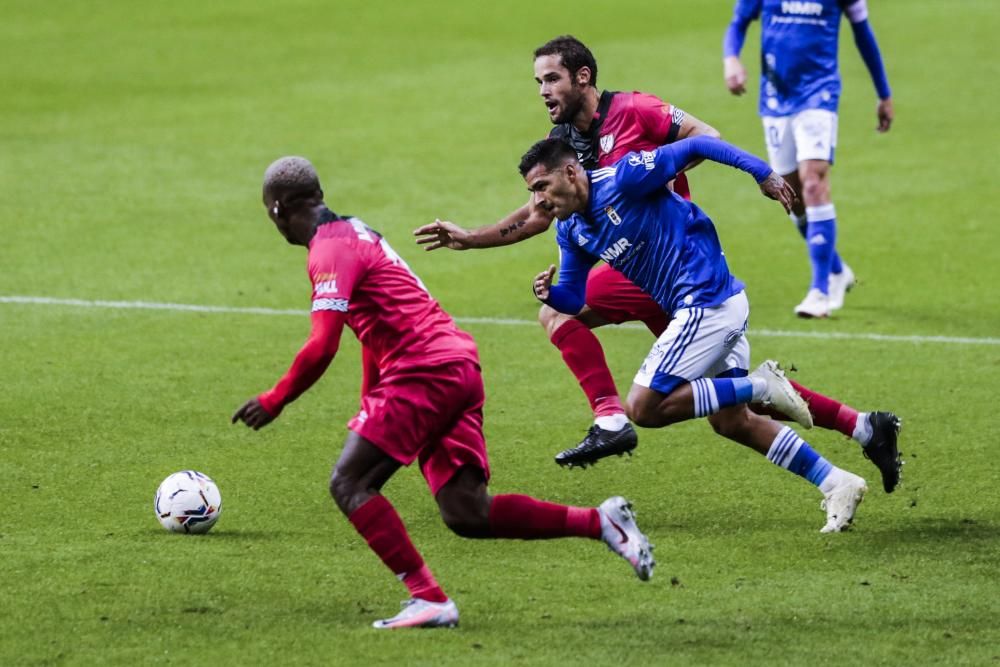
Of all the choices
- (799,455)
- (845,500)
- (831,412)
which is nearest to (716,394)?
(799,455)

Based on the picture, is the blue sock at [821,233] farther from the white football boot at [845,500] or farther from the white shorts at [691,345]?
the white football boot at [845,500]

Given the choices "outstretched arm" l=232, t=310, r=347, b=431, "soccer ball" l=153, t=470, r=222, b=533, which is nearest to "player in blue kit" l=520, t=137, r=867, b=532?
"outstretched arm" l=232, t=310, r=347, b=431

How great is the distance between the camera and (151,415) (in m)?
10.3

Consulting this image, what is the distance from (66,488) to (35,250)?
22.1 feet

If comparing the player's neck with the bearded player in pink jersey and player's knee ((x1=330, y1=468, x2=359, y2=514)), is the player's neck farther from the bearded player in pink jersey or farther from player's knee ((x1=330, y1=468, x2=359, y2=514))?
player's knee ((x1=330, y1=468, x2=359, y2=514))

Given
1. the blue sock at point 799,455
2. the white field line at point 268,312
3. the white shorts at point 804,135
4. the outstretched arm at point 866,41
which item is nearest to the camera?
the blue sock at point 799,455

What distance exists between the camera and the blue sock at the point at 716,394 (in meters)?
7.97

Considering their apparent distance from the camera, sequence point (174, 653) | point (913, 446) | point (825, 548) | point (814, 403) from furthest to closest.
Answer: point (913, 446), point (814, 403), point (825, 548), point (174, 653)

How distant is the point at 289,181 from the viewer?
6922mm

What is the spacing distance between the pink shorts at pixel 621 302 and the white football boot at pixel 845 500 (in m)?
1.44

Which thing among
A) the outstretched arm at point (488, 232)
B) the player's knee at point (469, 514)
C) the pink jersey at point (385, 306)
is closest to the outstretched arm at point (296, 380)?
the pink jersey at point (385, 306)

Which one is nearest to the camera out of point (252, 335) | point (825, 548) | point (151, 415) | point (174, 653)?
point (174, 653)

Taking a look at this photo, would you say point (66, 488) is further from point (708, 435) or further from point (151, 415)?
point (708, 435)

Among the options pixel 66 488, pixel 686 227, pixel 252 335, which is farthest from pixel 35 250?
pixel 686 227
